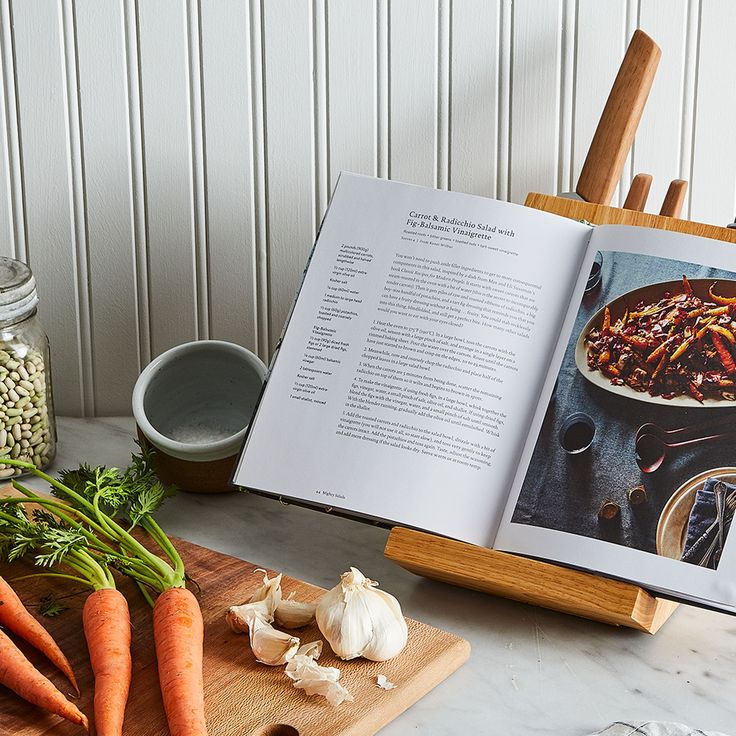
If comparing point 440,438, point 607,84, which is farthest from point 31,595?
point 607,84

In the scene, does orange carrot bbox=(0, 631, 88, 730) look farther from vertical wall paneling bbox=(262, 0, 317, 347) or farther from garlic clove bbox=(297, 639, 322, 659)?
vertical wall paneling bbox=(262, 0, 317, 347)

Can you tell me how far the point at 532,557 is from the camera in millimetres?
752

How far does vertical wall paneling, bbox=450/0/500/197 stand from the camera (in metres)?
1.04

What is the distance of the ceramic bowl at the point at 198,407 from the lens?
0.95 m

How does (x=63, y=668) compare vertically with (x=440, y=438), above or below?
below

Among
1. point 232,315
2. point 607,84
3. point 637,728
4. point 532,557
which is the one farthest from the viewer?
point 232,315

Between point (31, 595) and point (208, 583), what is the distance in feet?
0.47

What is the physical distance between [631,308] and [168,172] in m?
0.57

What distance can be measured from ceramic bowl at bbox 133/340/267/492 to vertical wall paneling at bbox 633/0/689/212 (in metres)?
0.48

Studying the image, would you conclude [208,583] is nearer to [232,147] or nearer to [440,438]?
[440,438]

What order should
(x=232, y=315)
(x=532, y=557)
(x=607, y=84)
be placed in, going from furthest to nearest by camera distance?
(x=232, y=315) → (x=607, y=84) → (x=532, y=557)

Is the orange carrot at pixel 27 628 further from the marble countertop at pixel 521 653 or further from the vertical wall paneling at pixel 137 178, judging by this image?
the vertical wall paneling at pixel 137 178

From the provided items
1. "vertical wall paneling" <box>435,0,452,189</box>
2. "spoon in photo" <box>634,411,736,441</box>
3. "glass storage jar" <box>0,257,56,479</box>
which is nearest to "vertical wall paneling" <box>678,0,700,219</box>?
"vertical wall paneling" <box>435,0,452,189</box>

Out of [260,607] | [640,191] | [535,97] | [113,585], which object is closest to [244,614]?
[260,607]
